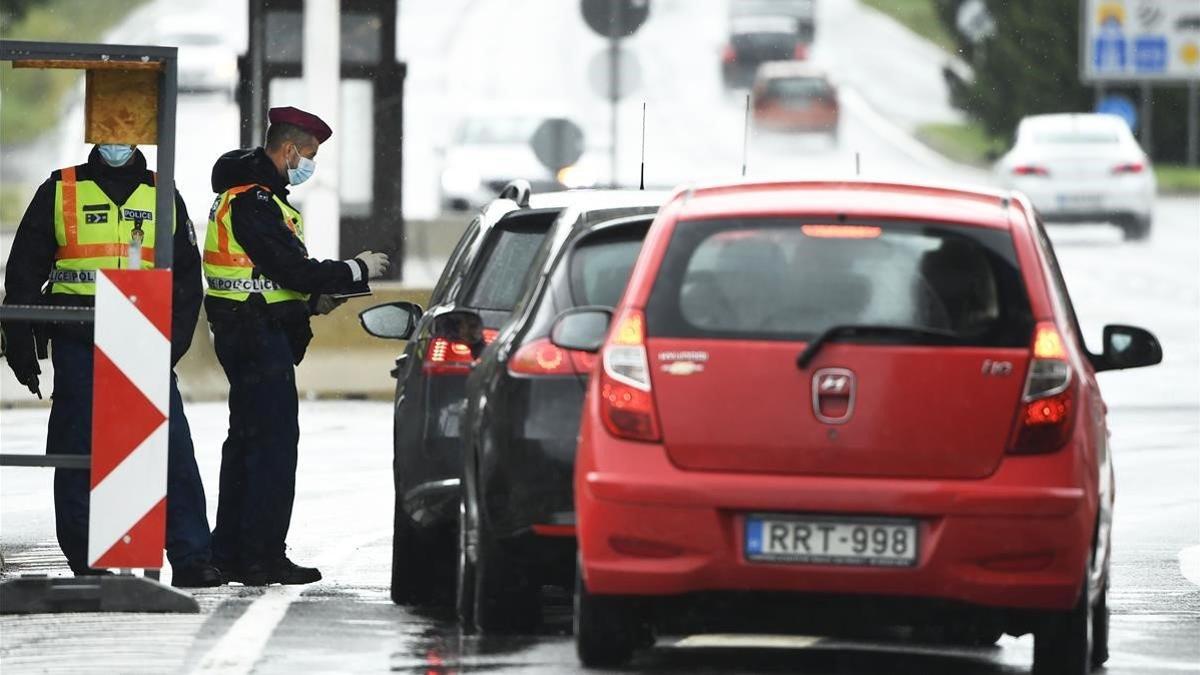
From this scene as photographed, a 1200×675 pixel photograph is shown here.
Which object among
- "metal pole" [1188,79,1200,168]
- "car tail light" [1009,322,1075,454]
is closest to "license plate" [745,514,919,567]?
"car tail light" [1009,322,1075,454]

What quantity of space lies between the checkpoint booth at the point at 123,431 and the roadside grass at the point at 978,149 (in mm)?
50234

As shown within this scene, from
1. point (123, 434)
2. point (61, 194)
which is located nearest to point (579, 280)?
point (123, 434)

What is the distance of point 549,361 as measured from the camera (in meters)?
10.0

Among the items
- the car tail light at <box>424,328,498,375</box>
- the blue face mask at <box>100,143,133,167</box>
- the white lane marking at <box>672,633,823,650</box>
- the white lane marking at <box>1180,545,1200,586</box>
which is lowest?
the white lane marking at <box>1180,545,1200,586</box>

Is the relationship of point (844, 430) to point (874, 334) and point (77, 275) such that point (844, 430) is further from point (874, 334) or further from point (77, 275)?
point (77, 275)

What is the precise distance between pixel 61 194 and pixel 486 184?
120 feet

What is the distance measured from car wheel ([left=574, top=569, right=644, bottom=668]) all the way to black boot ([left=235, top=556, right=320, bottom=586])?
2.78m

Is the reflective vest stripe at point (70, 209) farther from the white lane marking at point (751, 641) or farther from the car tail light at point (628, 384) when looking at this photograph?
the car tail light at point (628, 384)

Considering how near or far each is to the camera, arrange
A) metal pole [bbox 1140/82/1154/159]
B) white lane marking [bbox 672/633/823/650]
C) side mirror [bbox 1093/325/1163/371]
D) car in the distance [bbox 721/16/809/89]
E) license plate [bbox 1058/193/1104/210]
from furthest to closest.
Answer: car in the distance [bbox 721/16/809/89], metal pole [bbox 1140/82/1154/159], license plate [bbox 1058/193/1104/210], side mirror [bbox 1093/325/1163/371], white lane marking [bbox 672/633/823/650]

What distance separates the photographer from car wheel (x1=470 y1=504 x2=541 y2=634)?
10.3m

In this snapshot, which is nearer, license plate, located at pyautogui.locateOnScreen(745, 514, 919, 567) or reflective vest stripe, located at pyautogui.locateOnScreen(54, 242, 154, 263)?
license plate, located at pyautogui.locateOnScreen(745, 514, 919, 567)

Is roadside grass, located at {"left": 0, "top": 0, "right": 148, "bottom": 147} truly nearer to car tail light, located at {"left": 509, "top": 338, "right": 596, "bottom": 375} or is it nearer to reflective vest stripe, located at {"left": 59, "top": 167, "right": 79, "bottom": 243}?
reflective vest stripe, located at {"left": 59, "top": 167, "right": 79, "bottom": 243}

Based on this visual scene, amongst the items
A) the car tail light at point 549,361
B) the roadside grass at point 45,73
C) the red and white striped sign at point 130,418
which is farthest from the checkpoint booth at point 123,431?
the roadside grass at point 45,73

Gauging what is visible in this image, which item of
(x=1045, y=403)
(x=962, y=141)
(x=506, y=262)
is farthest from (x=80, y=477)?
(x=962, y=141)
